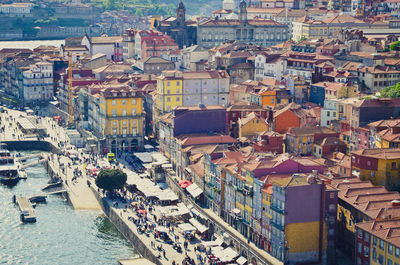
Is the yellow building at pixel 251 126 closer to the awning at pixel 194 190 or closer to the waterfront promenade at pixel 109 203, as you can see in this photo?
the waterfront promenade at pixel 109 203

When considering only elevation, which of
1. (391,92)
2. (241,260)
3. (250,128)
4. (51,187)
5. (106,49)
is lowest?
(241,260)

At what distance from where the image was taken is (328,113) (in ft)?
278

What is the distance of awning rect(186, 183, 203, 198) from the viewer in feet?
230

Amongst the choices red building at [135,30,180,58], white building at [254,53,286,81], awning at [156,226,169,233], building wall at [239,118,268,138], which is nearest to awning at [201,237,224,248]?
awning at [156,226,169,233]

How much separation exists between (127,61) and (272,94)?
148 feet

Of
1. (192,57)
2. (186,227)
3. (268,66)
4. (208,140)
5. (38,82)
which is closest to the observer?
(186,227)

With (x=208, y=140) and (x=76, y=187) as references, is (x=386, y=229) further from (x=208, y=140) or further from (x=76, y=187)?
(x=76, y=187)

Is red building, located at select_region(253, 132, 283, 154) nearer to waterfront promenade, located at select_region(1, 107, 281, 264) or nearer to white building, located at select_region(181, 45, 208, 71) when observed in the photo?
waterfront promenade, located at select_region(1, 107, 281, 264)

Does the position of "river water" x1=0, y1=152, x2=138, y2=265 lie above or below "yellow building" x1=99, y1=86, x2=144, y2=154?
below

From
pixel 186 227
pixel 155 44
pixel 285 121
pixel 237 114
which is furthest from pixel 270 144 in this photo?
pixel 155 44

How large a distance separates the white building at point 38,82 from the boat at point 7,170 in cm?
3632

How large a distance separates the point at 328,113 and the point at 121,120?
2366 cm

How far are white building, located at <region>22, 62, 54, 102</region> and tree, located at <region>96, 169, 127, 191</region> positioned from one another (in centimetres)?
5358

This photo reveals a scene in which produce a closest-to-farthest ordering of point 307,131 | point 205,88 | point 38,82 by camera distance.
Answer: point 307,131
point 205,88
point 38,82
